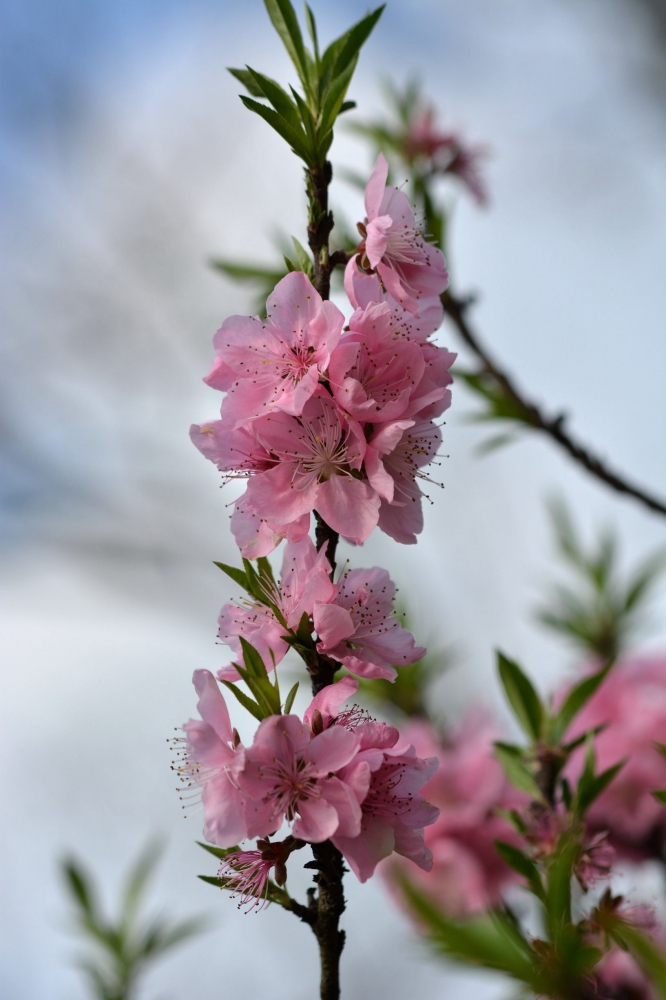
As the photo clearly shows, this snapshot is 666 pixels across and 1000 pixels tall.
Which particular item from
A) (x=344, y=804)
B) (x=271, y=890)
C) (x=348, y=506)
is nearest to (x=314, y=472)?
(x=348, y=506)

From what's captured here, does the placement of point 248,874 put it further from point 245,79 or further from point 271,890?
point 245,79

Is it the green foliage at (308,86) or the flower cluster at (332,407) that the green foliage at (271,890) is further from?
the green foliage at (308,86)

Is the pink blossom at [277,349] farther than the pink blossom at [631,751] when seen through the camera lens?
No

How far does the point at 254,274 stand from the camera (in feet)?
7.87

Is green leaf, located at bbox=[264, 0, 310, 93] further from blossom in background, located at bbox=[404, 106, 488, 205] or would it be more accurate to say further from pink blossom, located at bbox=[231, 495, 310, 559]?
blossom in background, located at bbox=[404, 106, 488, 205]

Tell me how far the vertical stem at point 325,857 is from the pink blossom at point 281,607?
0.11 ft

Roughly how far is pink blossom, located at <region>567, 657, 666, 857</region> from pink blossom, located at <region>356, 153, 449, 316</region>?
110cm

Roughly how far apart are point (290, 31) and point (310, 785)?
1075mm

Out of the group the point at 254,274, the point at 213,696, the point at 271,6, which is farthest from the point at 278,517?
the point at 254,274

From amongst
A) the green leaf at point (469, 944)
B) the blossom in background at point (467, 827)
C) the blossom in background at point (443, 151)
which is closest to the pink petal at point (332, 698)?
the green leaf at point (469, 944)

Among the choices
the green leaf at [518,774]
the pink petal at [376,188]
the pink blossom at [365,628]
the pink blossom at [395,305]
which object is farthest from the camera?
the green leaf at [518,774]

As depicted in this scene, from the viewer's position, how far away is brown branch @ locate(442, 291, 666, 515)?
77.5 inches

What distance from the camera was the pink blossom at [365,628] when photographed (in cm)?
97

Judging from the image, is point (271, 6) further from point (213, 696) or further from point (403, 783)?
point (403, 783)
